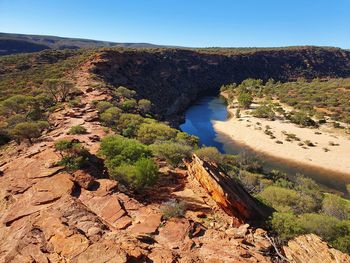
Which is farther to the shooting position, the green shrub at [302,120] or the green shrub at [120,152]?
the green shrub at [302,120]

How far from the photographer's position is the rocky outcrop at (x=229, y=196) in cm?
1792

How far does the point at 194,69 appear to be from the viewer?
5438 inches

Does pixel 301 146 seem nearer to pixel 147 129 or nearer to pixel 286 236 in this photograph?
pixel 147 129

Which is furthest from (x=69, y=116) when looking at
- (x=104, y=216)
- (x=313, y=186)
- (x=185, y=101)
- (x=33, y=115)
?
(x=185, y=101)

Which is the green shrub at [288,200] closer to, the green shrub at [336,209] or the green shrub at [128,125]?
the green shrub at [336,209]

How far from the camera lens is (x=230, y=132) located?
7088cm

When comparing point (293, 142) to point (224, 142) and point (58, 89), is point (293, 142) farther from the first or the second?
point (58, 89)

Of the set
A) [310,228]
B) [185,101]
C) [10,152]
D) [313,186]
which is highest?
[310,228]

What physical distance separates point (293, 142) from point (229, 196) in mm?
46836

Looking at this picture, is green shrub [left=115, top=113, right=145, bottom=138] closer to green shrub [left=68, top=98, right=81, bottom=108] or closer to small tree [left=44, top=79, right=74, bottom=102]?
green shrub [left=68, top=98, right=81, bottom=108]

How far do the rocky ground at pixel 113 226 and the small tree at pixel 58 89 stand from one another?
113 feet

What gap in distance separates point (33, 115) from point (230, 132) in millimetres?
42432

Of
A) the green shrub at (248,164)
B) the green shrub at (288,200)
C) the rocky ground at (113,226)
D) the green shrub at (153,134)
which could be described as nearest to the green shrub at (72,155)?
the rocky ground at (113,226)

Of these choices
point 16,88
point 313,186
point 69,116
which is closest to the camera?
point 313,186
